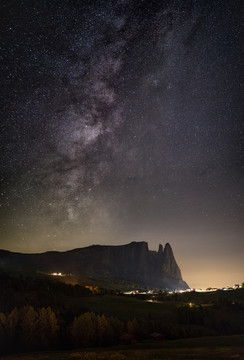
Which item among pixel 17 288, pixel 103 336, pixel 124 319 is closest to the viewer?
pixel 103 336

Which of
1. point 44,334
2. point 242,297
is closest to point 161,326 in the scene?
point 44,334

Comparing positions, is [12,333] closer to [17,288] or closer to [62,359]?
[62,359]

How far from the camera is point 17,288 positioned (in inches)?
3177

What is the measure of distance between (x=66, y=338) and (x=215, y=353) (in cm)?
2596

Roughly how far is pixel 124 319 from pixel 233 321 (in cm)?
2393

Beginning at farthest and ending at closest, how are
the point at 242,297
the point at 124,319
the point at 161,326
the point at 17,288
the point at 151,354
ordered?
the point at 242,297
the point at 17,288
the point at 124,319
the point at 161,326
the point at 151,354

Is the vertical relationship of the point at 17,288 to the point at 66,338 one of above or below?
above

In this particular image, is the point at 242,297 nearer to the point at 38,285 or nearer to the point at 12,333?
the point at 38,285

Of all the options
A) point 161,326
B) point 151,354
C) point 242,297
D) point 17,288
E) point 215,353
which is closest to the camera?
point 215,353

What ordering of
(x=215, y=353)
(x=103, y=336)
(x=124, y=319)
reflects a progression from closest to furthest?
(x=215, y=353) → (x=103, y=336) → (x=124, y=319)

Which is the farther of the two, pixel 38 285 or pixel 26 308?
pixel 38 285

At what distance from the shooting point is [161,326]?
137 ft

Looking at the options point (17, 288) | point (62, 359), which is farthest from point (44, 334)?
point (17, 288)

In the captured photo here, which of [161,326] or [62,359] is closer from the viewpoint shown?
[62,359]
